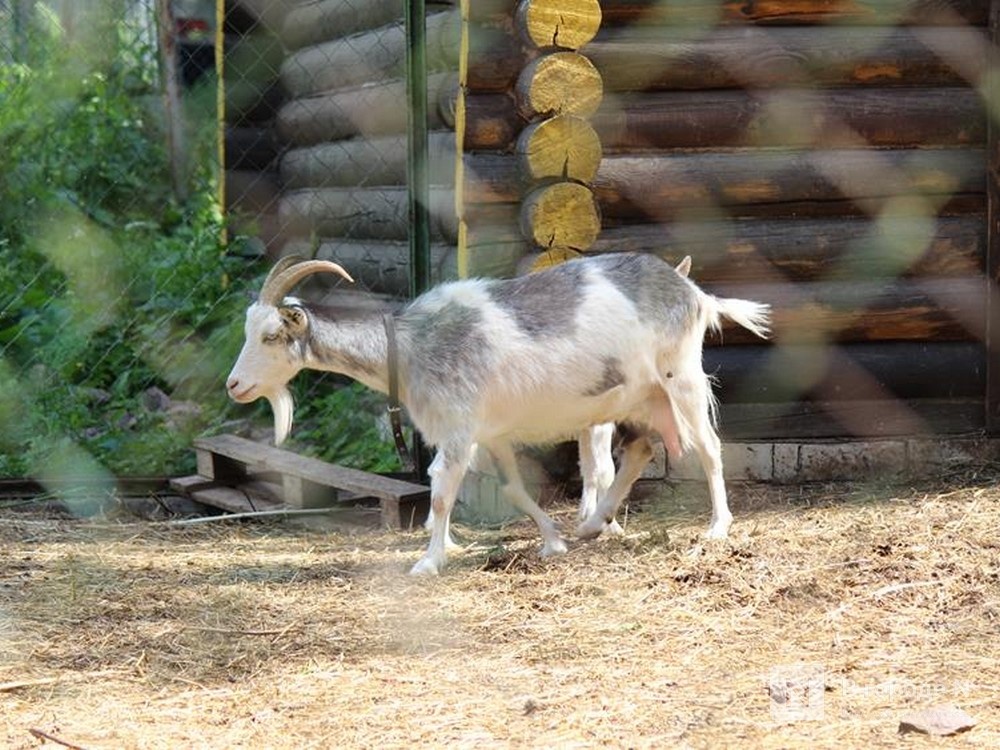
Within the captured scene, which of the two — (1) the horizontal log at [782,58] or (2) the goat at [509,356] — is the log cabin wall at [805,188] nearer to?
(1) the horizontal log at [782,58]

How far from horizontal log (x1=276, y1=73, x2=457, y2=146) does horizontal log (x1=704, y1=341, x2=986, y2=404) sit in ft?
5.46

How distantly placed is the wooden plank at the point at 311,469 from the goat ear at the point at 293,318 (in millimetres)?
1008

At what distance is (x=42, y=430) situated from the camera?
760 centimetres

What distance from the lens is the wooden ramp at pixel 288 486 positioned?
6461mm

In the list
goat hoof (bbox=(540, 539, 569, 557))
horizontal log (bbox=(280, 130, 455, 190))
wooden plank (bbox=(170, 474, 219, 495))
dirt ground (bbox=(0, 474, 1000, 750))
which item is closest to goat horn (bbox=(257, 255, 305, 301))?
dirt ground (bbox=(0, 474, 1000, 750))

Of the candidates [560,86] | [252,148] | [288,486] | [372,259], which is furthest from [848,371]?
[252,148]

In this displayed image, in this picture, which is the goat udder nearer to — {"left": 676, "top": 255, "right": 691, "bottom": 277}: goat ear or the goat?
the goat

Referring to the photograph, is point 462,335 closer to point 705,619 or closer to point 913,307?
point 705,619

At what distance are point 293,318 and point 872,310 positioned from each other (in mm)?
2722

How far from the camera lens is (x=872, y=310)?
275 inches

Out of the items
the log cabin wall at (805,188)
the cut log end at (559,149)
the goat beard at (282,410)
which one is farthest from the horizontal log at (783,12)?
the goat beard at (282,410)

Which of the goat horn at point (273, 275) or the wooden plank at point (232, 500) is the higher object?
the goat horn at point (273, 275)

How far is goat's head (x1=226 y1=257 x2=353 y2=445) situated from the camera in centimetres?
564

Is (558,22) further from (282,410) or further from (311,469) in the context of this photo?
(311,469)
